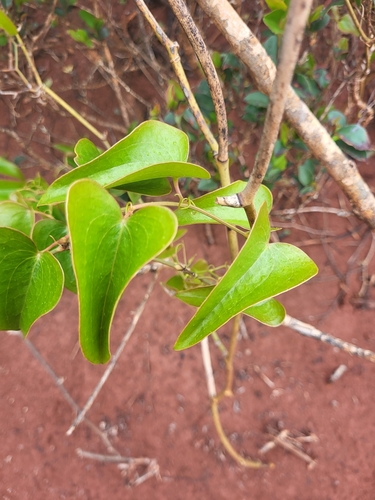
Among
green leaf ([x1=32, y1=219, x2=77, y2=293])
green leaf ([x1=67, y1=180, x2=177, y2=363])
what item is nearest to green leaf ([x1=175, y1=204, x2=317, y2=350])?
green leaf ([x1=67, y1=180, x2=177, y2=363])

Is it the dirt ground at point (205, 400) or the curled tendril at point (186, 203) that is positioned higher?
the curled tendril at point (186, 203)

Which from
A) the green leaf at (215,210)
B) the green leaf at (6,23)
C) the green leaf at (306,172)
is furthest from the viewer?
A: the green leaf at (306,172)

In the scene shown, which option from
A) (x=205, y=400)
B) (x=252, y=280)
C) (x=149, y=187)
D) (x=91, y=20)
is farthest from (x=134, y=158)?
(x=205, y=400)

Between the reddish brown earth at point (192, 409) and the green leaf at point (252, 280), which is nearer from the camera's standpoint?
the green leaf at point (252, 280)

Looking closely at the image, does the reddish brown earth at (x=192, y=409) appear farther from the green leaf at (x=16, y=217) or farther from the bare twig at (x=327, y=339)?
the green leaf at (x=16, y=217)

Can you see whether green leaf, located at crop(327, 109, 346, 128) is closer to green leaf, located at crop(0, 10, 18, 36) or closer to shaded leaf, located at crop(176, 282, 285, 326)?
shaded leaf, located at crop(176, 282, 285, 326)

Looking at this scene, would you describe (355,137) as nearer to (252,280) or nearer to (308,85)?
(308,85)

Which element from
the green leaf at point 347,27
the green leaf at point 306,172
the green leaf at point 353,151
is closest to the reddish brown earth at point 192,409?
the green leaf at point 306,172
